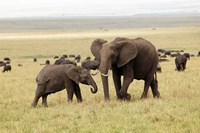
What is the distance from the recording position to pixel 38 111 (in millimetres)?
13234

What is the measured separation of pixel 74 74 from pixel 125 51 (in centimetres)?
182

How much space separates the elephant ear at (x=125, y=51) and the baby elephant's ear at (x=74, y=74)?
53.9 inches

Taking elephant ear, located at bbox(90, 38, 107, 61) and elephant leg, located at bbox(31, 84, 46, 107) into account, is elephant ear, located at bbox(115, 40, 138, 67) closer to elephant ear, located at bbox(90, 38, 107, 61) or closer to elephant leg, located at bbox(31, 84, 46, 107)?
elephant ear, located at bbox(90, 38, 107, 61)

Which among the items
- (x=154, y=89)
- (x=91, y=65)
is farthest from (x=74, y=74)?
(x=91, y=65)

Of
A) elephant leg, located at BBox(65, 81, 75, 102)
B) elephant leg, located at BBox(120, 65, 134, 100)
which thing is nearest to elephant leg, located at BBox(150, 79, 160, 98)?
elephant leg, located at BBox(120, 65, 134, 100)

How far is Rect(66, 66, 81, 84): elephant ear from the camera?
1448 centimetres

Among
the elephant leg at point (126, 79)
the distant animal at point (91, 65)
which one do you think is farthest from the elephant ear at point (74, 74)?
the distant animal at point (91, 65)

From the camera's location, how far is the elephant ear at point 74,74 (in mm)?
14477

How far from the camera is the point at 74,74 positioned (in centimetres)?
1451

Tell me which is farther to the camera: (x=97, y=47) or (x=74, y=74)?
(x=97, y=47)

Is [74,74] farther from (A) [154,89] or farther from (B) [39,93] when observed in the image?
(A) [154,89]

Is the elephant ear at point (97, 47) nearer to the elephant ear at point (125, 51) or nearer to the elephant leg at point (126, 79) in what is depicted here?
the elephant ear at point (125, 51)

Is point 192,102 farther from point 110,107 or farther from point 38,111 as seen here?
point 38,111

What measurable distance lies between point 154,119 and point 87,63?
20.0m
